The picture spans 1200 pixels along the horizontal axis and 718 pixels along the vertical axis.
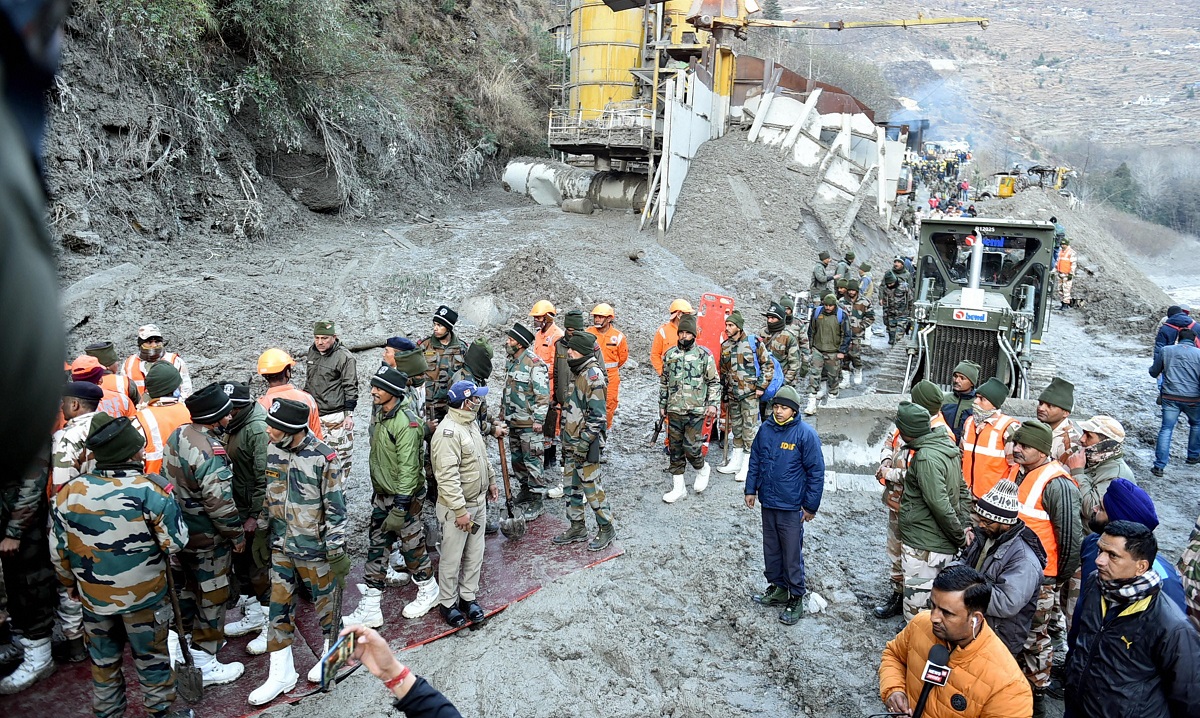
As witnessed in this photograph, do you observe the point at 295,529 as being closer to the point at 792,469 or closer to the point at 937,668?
the point at 792,469

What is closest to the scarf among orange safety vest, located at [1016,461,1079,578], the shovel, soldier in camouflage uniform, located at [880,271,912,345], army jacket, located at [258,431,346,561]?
orange safety vest, located at [1016,461,1079,578]

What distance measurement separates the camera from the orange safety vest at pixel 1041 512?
417cm

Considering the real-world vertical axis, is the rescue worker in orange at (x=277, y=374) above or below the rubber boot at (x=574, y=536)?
above

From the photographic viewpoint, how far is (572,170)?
20625 millimetres

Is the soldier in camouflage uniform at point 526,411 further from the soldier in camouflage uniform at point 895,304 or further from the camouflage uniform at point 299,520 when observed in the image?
the soldier in camouflage uniform at point 895,304

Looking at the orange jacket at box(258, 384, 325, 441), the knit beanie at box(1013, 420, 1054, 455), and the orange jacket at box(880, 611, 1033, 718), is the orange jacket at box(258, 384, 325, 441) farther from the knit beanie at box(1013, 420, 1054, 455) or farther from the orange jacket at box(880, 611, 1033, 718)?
the knit beanie at box(1013, 420, 1054, 455)

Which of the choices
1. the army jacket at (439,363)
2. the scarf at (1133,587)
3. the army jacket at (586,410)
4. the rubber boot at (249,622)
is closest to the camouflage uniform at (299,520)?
the rubber boot at (249,622)

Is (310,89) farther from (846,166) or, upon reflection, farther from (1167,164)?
(1167,164)

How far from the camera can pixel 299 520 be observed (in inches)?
167

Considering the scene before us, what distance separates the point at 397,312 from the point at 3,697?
306 inches

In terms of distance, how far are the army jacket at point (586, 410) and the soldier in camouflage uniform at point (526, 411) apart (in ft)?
1.55

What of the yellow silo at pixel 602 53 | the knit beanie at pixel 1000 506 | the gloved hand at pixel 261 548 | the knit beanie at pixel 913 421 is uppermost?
the yellow silo at pixel 602 53

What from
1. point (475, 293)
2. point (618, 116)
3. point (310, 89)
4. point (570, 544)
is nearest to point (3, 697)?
point (570, 544)

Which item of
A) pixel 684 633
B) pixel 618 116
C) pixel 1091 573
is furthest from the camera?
pixel 618 116
